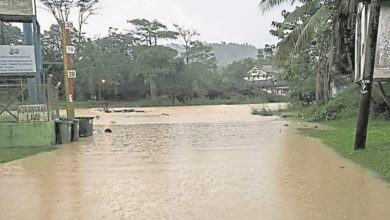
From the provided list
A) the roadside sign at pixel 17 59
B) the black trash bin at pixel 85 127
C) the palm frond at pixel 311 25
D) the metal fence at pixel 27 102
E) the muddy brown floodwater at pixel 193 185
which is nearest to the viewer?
the muddy brown floodwater at pixel 193 185

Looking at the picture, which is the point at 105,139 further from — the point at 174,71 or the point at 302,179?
the point at 174,71

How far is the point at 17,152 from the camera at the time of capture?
14.4 m

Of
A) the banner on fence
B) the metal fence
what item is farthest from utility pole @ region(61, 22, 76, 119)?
the banner on fence

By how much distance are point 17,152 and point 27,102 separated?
361 cm

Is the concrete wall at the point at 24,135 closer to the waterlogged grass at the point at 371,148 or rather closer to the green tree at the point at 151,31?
the waterlogged grass at the point at 371,148

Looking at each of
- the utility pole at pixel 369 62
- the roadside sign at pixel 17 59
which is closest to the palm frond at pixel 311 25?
the utility pole at pixel 369 62

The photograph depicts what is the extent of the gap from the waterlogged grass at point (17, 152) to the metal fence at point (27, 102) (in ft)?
3.80

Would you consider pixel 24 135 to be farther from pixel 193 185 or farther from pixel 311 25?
pixel 311 25

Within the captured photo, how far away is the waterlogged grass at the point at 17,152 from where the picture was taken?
43.7 feet

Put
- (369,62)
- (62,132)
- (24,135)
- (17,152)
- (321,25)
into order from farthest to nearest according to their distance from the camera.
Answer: (321,25)
(62,132)
(24,135)
(17,152)
(369,62)

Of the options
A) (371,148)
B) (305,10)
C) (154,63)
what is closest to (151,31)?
(154,63)

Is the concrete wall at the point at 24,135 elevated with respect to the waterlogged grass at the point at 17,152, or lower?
elevated

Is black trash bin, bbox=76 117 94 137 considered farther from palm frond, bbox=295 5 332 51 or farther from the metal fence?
palm frond, bbox=295 5 332 51

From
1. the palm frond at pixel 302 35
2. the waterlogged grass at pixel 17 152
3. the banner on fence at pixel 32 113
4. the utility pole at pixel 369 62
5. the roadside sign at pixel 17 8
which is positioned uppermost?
the roadside sign at pixel 17 8
